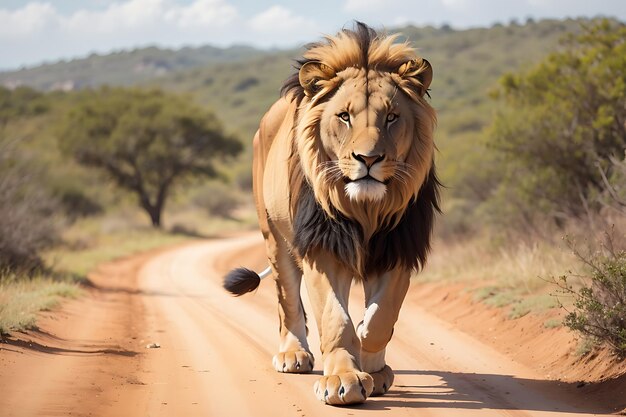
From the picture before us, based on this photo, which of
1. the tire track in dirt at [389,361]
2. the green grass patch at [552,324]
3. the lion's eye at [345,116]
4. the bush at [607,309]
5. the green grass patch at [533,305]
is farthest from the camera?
the green grass patch at [533,305]

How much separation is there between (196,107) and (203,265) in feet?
59.2

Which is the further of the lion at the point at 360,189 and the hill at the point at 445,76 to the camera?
the hill at the point at 445,76

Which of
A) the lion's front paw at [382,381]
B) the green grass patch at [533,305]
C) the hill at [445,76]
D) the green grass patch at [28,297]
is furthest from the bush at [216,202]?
the lion's front paw at [382,381]

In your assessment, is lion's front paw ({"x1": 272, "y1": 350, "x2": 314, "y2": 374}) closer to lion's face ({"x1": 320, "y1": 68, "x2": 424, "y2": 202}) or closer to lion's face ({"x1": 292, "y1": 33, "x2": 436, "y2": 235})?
lion's face ({"x1": 292, "y1": 33, "x2": 436, "y2": 235})

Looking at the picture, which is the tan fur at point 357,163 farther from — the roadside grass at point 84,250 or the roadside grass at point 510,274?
the roadside grass at point 84,250

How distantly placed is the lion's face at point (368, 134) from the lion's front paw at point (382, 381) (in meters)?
1.25

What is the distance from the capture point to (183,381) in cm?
647

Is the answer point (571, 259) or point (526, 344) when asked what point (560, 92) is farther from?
point (526, 344)

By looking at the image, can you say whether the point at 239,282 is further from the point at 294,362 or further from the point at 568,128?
the point at 568,128

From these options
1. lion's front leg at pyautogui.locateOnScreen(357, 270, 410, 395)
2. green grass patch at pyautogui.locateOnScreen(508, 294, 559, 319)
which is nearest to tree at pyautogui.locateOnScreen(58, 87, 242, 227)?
green grass patch at pyautogui.locateOnScreen(508, 294, 559, 319)

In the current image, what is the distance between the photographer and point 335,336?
19.1 feet

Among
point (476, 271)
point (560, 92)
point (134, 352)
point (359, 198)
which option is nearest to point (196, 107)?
point (560, 92)

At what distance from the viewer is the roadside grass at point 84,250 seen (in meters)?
9.48

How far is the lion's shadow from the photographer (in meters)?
5.86
